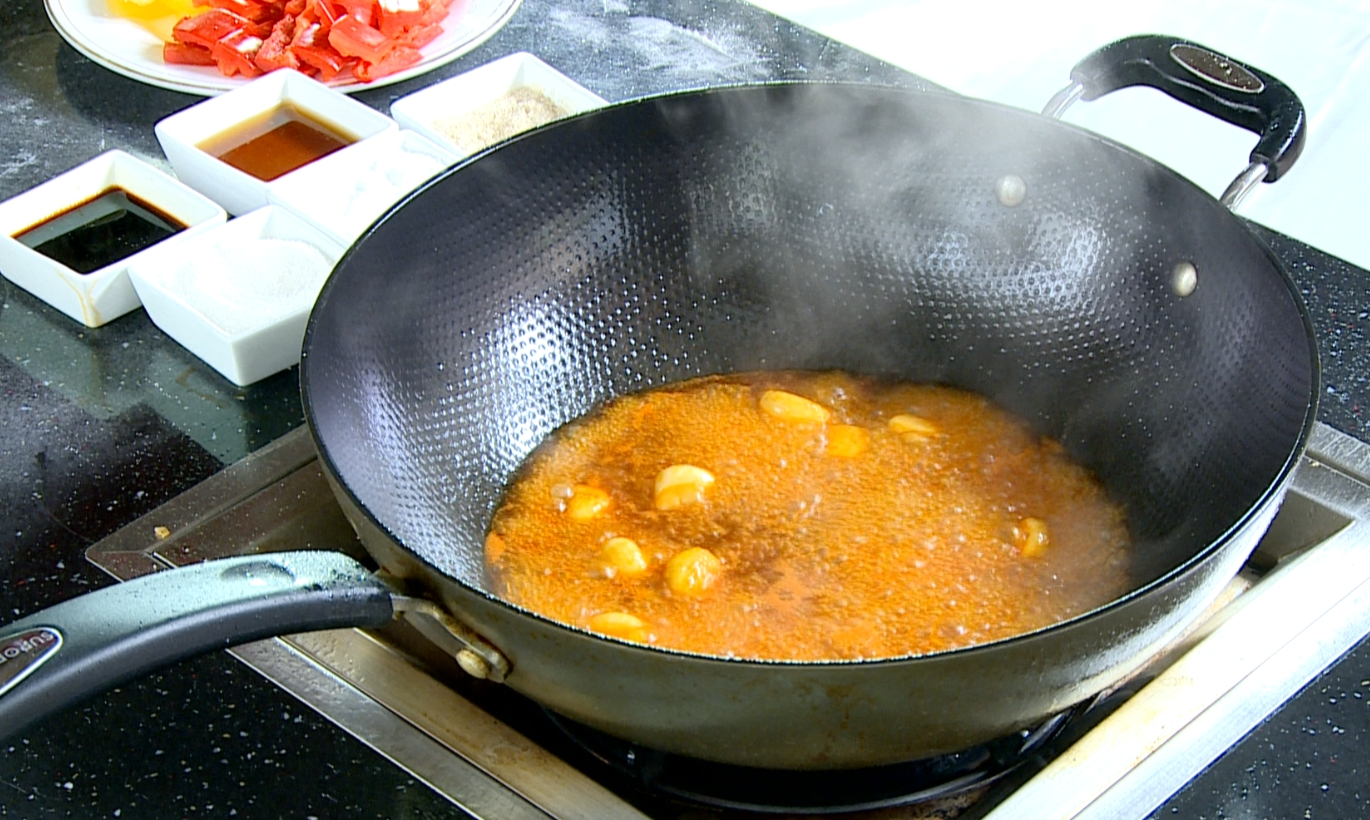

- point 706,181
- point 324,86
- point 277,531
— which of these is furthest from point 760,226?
point 324,86

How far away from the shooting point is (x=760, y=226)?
3.99 feet

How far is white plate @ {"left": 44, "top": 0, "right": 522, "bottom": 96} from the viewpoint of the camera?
160 cm

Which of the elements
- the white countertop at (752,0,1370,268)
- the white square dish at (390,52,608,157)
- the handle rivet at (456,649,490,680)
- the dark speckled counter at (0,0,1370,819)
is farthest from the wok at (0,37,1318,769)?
the white countertop at (752,0,1370,268)

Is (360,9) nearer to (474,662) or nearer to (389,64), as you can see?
(389,64)

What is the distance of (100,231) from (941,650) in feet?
3.31

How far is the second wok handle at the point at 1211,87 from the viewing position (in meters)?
1.05

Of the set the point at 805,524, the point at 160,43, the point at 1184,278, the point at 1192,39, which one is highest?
the point at 1184,278

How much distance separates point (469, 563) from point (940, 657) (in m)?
0.47

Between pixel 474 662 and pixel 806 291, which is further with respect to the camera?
pixel 806 291

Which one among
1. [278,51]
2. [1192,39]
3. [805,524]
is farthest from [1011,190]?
[1192,39]

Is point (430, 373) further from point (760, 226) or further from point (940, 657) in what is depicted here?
point (940, 657)

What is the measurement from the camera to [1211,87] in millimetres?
1113

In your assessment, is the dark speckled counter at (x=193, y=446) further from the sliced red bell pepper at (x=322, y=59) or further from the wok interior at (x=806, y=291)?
the wok interior at (x=806, y=291)

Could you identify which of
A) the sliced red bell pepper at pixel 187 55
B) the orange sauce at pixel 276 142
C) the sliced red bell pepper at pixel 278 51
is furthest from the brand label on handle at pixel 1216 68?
the sliced red bell pepper at pixel 187 55
